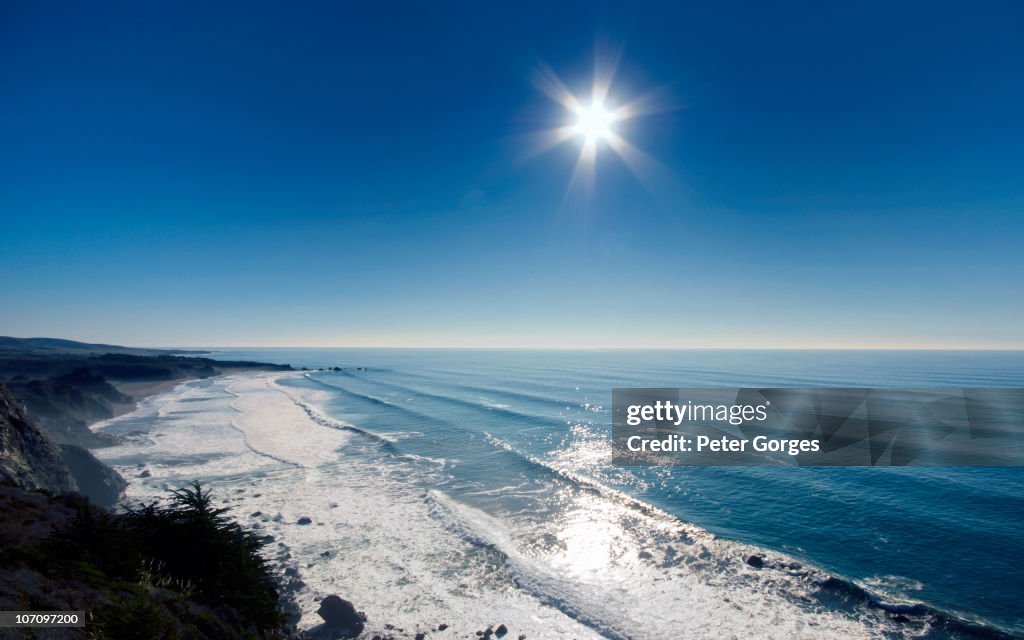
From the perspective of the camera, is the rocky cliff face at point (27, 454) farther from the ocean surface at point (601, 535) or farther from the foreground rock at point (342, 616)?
the foreground rock at point (342, 616)

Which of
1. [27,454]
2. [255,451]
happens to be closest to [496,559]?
[27,454]

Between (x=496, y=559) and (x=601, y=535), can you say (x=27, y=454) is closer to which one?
(x=496, y=559)

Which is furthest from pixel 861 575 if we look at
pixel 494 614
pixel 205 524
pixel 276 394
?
pixel 276 394

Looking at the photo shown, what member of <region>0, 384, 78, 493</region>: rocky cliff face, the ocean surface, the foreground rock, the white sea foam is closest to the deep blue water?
the ocean surface

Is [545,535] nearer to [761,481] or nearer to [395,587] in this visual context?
[395,587]

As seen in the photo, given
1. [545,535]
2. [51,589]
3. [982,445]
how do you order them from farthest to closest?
[982,445], [545,535], [51,589]

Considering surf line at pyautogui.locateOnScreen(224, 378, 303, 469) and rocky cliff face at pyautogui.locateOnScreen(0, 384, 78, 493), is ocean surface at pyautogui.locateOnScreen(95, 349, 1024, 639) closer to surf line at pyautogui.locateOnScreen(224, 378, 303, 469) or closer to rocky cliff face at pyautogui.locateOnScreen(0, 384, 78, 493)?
surf line at pyautogui.locateOnScreen(224, 378, 303, 469)
